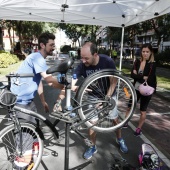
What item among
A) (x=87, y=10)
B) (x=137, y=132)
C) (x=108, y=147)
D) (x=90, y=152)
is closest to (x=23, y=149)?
(x=90, y=152)

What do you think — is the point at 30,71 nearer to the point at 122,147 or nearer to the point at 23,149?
the point at 23,149

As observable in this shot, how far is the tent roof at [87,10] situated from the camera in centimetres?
496

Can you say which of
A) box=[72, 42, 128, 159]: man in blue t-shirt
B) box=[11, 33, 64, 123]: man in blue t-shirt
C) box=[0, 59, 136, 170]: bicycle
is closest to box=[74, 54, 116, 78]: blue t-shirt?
box=[72, 42, 128, 159]: man in blue t-shirt

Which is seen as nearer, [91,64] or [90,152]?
[91,64]

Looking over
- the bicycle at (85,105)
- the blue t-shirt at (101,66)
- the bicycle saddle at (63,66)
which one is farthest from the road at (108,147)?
the bicycle saddle at (63,66)

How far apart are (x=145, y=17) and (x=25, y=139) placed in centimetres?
413

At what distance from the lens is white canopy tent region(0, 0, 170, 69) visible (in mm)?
4957

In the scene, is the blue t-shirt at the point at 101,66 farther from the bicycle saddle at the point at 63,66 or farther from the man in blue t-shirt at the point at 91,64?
the bicycle saddle at the point at 63,66

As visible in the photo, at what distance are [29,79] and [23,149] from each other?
0.97 metres

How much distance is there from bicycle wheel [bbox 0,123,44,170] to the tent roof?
10.5 ft

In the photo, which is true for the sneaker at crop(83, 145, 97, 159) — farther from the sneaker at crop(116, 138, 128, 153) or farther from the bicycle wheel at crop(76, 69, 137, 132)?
the bicycle wheel at crop(76, 69, 137, 132)

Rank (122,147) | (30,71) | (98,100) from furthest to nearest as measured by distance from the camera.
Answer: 1. (122,147)
2. (30,71)
3. (98,100)

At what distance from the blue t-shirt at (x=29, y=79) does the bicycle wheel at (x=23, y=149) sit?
1.45 ft

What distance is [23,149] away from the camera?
10.1 ft
